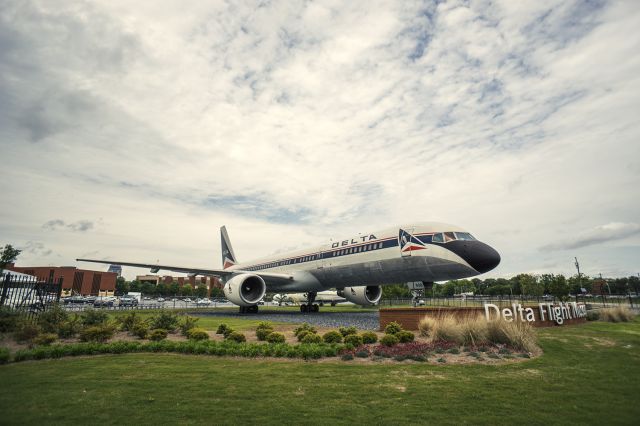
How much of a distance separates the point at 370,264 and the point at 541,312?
8977 millimetres

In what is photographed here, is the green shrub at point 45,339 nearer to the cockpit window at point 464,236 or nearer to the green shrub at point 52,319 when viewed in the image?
the green shrub at point 52,319

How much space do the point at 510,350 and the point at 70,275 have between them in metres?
115

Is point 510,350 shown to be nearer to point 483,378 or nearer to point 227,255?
point 483,378

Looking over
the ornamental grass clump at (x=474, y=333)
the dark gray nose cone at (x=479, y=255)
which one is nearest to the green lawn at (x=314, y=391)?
the ornamental grass clump at (x=474, y=333)

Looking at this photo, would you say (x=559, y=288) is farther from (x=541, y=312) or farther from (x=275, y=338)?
(x=275, y=338)

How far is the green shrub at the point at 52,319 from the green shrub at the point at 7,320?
0.73 m

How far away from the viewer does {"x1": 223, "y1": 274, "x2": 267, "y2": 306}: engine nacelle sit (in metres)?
24.0

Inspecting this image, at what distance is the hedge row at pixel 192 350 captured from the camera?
9.53m

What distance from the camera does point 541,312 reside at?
53.8 ft

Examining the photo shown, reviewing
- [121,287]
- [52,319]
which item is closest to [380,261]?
[52,319]

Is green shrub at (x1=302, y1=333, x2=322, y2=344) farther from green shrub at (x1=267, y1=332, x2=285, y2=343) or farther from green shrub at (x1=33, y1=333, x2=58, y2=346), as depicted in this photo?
green shrub at (x1=33, y1=333, x2=58, y2=346)

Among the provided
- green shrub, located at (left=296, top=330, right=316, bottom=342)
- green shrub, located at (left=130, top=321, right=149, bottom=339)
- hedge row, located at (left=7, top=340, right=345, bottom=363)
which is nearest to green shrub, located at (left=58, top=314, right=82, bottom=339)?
green shrub, located at (left=130, top=321, right=149, bottom=339)

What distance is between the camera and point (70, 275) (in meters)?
94.9

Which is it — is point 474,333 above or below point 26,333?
below
